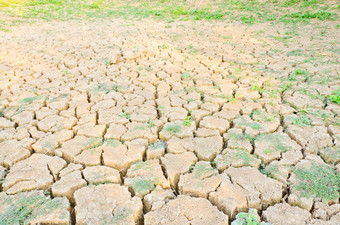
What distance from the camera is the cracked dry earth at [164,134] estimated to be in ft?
5.71

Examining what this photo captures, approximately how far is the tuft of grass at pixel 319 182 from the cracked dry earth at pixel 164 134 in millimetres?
60

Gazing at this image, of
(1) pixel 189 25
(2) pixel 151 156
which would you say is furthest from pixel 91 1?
(2) pixel 151 156

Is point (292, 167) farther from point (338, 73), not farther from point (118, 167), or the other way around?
point (338, 73)

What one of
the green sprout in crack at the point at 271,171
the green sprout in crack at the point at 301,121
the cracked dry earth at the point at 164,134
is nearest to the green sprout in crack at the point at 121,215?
the cracked dry earth at the point at 164,134

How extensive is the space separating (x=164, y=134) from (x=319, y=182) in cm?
136

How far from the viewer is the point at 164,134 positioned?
2502 millimetres

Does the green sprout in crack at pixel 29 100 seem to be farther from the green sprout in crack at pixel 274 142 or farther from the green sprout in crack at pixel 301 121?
the green sprout in crack at pixel 301 121

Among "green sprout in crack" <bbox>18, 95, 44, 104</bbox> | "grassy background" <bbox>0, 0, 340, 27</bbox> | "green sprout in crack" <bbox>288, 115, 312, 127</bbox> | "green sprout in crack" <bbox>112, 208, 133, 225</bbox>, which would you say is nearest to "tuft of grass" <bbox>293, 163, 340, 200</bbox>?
"green sprout in crack" <bbox>288, 115, 312, 127</bbox>

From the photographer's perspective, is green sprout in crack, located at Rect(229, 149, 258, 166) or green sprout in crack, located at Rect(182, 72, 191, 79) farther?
green sprout in crack, located at Rect(182, 72, 191, 79)

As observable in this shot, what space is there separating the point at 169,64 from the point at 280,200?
3184mm

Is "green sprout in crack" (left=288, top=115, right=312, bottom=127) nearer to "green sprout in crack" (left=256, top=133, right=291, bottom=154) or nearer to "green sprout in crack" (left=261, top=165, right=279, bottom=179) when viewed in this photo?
"green sprout in crack" (left=256, top=133, right=291, bottom=154)

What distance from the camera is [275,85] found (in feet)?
11.7

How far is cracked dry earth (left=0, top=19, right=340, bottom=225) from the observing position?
1739 millimetres

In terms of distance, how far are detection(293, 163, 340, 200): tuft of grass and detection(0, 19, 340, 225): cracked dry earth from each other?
0.06 meters
